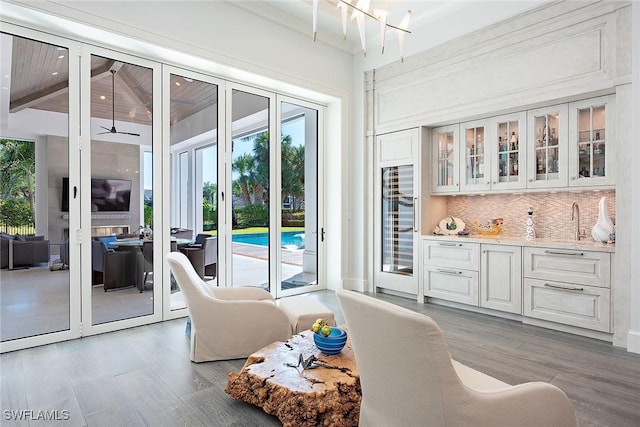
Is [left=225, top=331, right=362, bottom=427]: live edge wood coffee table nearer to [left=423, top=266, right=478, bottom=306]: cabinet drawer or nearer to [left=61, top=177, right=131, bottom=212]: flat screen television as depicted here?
[left=61, top=177, right=131, bottom=212]: flat screen television

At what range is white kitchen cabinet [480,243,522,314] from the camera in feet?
13.3

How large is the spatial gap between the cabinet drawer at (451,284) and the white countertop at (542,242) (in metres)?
0.40

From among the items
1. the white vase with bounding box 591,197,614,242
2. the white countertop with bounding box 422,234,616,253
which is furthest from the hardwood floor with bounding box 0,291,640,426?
the white vase with bounding box 591,197,614,242

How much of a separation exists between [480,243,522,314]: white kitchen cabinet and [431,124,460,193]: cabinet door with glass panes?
0.99 metres

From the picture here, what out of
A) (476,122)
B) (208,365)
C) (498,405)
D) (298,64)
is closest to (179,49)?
(298,64)

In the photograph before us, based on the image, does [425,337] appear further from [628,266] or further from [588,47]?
[588,47]

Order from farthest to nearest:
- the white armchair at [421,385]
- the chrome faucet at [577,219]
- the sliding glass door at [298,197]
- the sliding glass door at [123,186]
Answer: the sliding glass door at [298,197], the chrome faucet at [577,219], the sliding glass door at [123,186], the white armchair at [421,385]

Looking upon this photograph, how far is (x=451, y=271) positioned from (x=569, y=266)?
1292 millimetres

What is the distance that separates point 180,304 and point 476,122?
4268mm

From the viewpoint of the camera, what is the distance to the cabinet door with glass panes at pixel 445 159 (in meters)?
4.83

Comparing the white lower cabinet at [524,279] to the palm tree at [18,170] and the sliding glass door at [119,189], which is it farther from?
the palm tree at [18,170]

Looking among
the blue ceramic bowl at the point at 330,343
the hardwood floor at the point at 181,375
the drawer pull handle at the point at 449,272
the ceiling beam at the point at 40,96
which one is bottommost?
the hardwood floor at the point at 181,375

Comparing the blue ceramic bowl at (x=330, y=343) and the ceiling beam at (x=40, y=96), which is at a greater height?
the ceiling beam at (x=40, y=96)

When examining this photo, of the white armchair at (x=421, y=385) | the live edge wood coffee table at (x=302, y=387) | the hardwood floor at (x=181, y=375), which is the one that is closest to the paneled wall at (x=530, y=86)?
the hardwood floor at (x=181, y=375)
